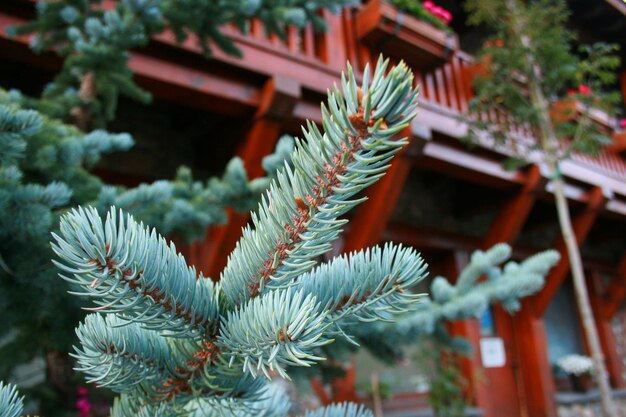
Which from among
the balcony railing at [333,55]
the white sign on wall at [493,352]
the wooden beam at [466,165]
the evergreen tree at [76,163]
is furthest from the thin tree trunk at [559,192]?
the evergreen tree at [76,163]

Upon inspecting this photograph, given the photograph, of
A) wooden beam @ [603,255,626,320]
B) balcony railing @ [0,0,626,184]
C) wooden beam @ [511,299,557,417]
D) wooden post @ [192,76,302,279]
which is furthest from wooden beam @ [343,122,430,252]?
wooden beam @ [603,255,626,320]

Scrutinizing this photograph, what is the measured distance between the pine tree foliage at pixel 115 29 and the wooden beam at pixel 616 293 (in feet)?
21.3

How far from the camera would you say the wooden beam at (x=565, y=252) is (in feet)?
17.6

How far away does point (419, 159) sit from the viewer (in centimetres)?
415

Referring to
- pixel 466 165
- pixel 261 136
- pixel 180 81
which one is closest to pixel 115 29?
pixel 180 81

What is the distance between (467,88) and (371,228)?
1.81m

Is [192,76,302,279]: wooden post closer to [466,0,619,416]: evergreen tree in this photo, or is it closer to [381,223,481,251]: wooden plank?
[466,0,619,416]: evergreen tree

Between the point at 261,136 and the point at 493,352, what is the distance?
12.3 feet

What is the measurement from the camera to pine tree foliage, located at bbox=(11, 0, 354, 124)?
166 cm

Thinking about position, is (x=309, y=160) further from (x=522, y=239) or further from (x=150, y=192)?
(x=522, y=239)

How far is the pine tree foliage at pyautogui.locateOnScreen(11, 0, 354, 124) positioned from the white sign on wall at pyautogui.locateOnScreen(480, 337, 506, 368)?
4.43 m

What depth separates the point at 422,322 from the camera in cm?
172

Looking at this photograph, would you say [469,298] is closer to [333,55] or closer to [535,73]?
[333,55]

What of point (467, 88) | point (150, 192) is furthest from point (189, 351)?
point (467, 88)
